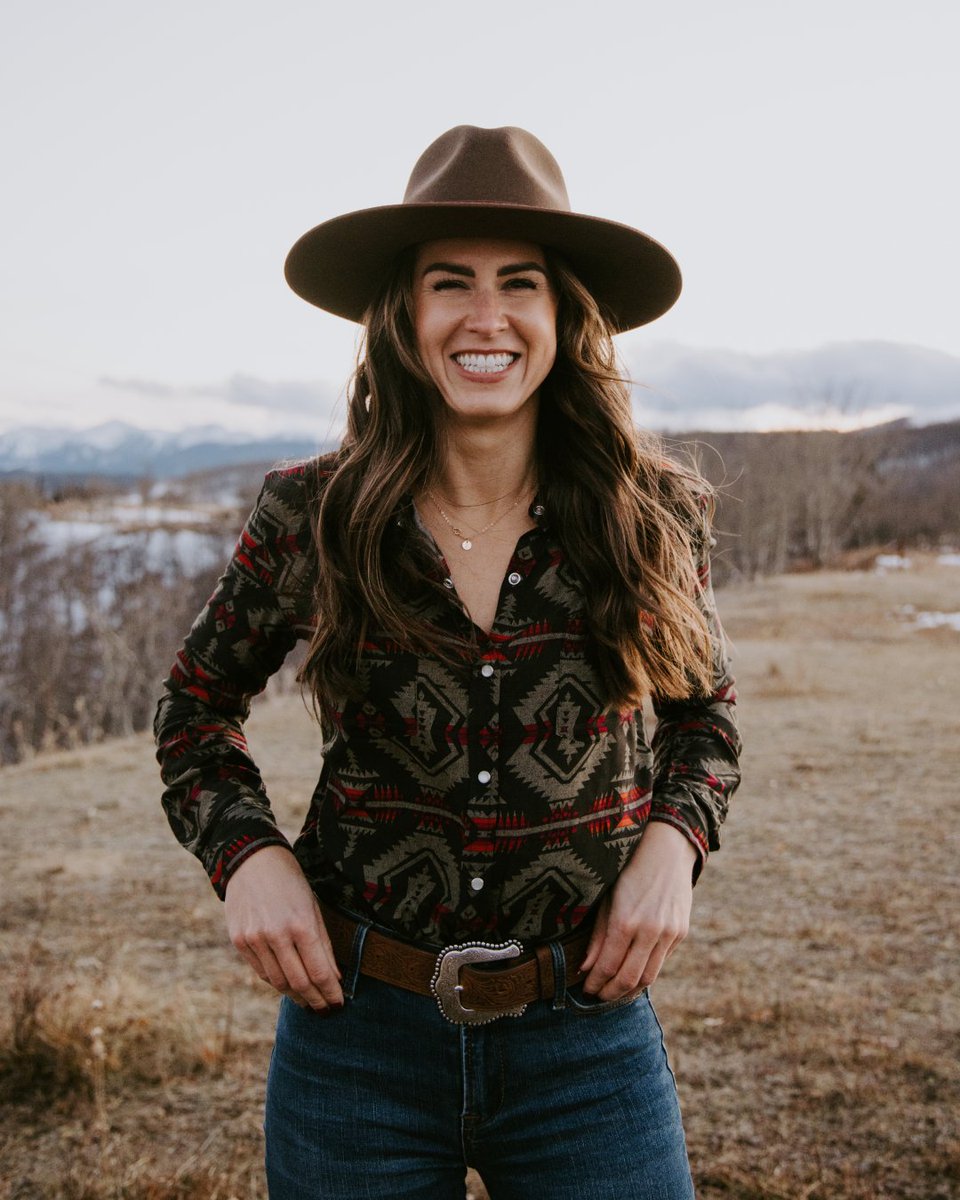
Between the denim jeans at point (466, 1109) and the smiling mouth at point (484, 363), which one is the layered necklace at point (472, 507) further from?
the denim jeans at point (466, 1109)

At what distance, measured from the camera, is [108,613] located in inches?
1560

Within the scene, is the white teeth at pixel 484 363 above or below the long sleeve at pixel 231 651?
above

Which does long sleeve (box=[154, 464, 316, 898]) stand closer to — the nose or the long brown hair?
the long brown hair

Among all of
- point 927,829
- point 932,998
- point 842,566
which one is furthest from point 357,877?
point 842,566

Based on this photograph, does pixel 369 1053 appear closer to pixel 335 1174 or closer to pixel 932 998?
pixel 335 1174

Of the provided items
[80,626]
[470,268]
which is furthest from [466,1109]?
[80,626]

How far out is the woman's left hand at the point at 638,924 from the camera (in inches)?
57.1

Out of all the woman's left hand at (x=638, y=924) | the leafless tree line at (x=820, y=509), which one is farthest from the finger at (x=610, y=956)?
the leafless tree line at (x=820, y=509)

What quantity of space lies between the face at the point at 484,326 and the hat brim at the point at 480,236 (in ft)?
0.13

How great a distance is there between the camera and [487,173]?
161 centimetres

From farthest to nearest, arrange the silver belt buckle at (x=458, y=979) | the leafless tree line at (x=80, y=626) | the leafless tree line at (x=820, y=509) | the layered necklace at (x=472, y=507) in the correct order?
1. the leafless tree line at (x=820, y=509)
2. the leafless tree line at (x=80, y=626)
3. the layered necklace at (x=472, y=507)
4. the silver belt buckle at (x=458, y=979)

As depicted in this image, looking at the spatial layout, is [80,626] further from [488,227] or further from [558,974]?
[558,974]

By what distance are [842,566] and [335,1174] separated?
45.9 meters

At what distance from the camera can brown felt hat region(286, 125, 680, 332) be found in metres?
1.58
